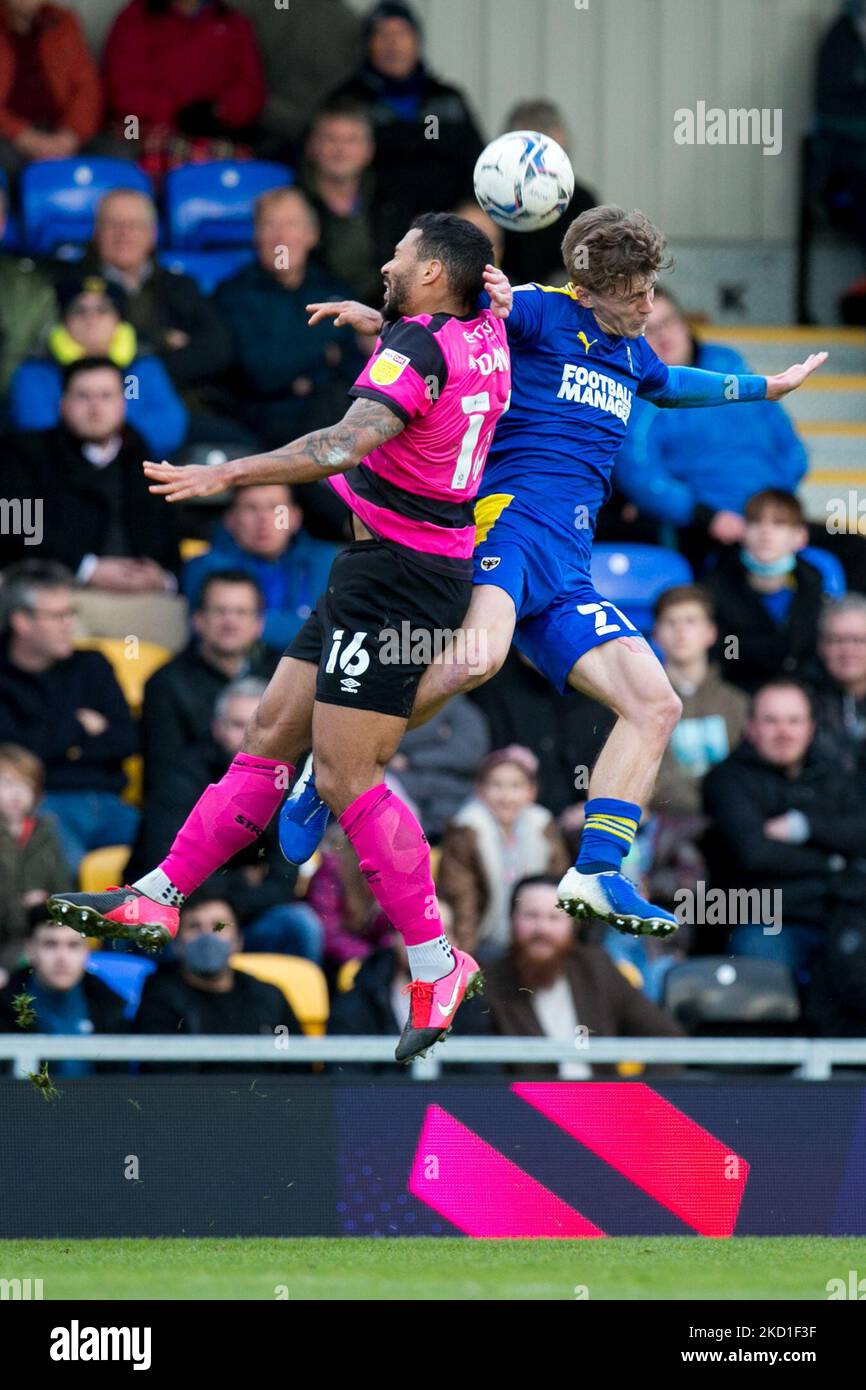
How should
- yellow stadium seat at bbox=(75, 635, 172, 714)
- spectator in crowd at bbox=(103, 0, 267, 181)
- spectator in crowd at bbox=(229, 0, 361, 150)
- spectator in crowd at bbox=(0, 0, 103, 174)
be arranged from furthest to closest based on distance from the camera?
spectator in crowd at bbox=(229, 0, 361, 150)
spectator in crowd at bbox=(103, 0, 267, 181)
spectator in crowd at bbox=(0, 0, 103, 174)
yellow stadium seat at bbox=(75, 635, 172, 714)

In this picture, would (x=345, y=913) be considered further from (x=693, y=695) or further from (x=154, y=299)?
(x=154, y=299)

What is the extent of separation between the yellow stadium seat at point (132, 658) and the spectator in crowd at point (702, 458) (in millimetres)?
2367

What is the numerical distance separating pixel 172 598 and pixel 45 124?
302 cm

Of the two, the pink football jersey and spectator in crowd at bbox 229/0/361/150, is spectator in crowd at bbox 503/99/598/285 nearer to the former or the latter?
spectator in crowd at bbox 229/0/361/150

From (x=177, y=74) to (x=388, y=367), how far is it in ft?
21.5

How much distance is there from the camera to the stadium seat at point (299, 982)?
8961 mm

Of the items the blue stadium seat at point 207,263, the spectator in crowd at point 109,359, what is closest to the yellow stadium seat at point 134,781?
the spectator in crowd at point 109,359

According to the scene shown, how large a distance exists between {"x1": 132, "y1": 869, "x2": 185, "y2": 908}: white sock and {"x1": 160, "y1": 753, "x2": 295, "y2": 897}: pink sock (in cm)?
2

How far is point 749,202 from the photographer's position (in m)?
14.0

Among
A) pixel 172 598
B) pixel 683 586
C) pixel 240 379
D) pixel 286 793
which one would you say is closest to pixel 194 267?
pixel 240 379

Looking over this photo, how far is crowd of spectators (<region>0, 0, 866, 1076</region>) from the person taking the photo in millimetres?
9055

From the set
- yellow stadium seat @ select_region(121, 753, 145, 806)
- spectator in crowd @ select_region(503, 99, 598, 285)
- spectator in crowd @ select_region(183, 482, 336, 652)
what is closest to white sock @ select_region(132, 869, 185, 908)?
yellow stadium seat @ select_region(121, 753, 145, 806)

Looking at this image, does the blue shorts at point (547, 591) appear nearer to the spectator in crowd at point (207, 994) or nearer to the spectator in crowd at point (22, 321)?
the spectator in crowd at point (207, 994)

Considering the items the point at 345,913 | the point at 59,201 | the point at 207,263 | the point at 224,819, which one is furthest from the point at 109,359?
the point at 224,819
